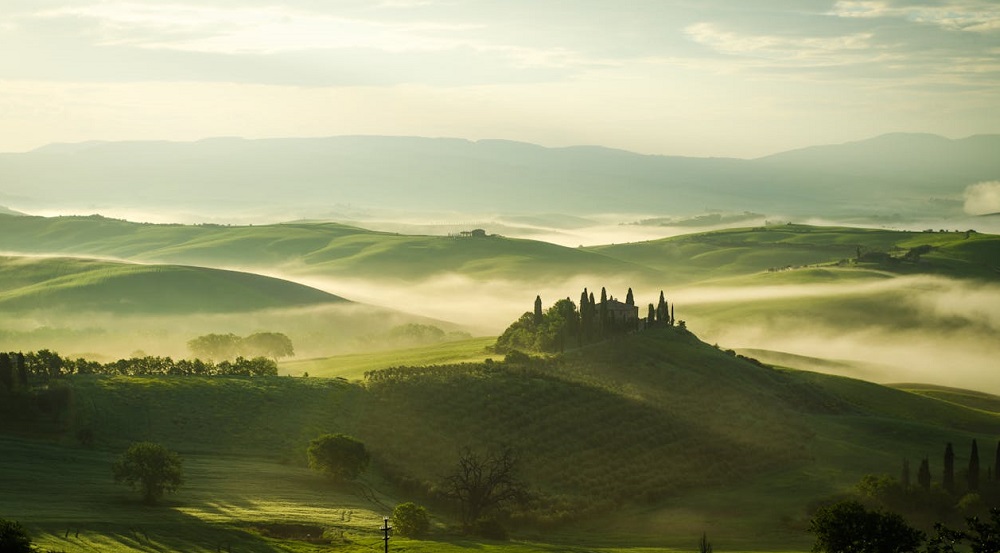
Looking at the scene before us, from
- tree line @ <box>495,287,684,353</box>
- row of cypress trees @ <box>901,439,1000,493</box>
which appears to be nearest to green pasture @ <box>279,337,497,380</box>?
tree line @ <box>495,287,684,353</box>

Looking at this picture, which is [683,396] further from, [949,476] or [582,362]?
[949,476]

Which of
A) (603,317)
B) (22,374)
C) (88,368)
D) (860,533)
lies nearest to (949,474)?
(860,533)

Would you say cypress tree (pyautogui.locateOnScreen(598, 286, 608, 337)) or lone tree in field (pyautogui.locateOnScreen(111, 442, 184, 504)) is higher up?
cypress tree (pyautogui.locateOnScreen(598, 286, 608, 337))

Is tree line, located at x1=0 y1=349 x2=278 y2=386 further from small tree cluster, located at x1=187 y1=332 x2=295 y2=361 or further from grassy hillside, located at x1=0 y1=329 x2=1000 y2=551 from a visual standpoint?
small tree cluster, located at x1=187 y1=332 x2=295 y2=361

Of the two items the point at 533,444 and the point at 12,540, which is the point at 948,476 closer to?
the point at 533,444

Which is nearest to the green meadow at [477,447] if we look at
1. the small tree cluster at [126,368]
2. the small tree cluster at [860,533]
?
the small tree cluster at [126,368]

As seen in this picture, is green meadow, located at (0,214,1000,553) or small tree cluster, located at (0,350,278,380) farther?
small tree cluster, located at (0,350,278,380)
